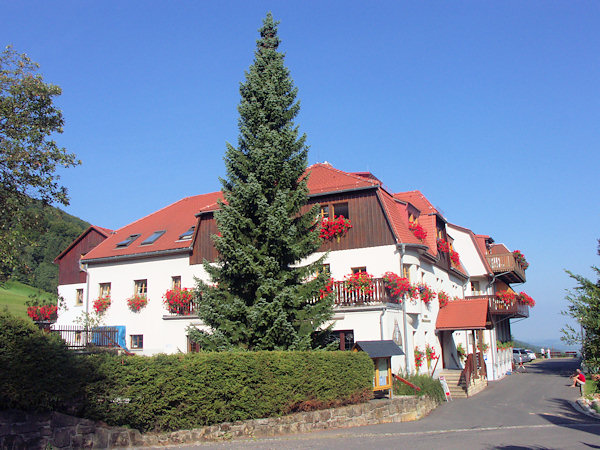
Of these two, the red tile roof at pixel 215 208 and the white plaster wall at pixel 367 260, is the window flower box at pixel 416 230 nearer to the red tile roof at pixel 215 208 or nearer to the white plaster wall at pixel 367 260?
the red tile roof at pixel 215 208

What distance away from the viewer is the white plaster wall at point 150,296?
87.7 feet

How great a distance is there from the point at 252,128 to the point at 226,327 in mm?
6366

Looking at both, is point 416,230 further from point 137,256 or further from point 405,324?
point 137,256

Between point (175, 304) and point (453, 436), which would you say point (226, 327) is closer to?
point (453, 436)

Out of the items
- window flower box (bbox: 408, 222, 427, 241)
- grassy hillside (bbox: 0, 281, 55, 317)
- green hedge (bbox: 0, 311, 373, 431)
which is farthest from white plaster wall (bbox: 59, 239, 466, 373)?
grassy hillside (bbox: 0, 281, 55, 317)

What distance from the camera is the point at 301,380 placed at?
1472cm

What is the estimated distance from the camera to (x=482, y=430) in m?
16.5

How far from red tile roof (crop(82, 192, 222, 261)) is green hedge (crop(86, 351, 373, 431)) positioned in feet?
48.2

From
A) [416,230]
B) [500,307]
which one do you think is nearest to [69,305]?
[416,230]

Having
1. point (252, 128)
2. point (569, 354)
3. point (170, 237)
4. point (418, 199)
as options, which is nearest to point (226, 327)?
point (252, 128)

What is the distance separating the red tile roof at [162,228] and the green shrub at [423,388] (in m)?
13.2

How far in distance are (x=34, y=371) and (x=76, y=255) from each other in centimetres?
2640

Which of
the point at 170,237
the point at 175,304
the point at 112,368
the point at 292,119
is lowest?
the point at 112,368

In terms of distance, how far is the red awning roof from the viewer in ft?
87.4
